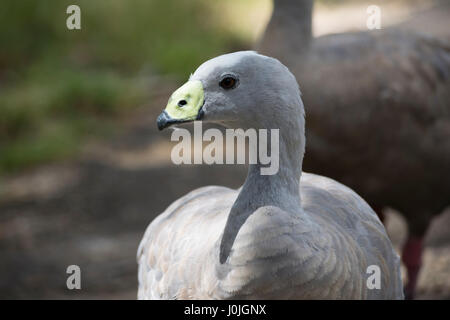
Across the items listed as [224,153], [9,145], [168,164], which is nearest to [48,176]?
[9,145]

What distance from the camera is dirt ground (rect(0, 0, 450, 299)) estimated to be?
471 cm

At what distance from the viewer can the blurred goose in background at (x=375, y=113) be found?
3.92 metres

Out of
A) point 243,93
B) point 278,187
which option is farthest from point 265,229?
point 243,93

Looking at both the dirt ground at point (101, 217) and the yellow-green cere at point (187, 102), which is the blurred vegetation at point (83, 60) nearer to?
the dirt ground at point (101, 217)

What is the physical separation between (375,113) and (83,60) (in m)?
5.13

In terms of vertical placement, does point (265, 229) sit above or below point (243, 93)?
below

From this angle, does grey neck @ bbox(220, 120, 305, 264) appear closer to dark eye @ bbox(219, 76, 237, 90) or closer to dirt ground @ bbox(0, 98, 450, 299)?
dark eye @ bbox(219, 76, 237, 90)

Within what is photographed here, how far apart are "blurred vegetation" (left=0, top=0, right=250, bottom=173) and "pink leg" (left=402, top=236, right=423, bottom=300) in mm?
3505

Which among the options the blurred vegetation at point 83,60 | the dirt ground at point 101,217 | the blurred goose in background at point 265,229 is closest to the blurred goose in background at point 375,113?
the dirt ground at point 101,217

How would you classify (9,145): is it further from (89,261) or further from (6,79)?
(89,261)

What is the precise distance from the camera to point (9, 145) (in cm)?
670

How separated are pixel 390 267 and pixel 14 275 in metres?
2.89

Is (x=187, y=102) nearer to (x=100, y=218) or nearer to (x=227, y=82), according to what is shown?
(x=227, y=82)

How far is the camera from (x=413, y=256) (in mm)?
4188
